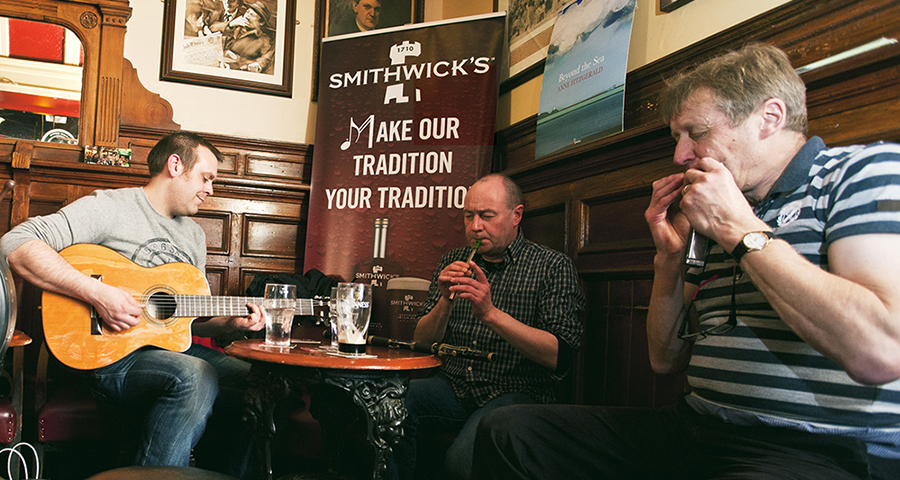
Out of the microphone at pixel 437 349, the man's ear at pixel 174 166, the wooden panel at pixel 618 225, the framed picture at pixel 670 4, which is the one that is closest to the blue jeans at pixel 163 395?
the microphone at pixel 437 349

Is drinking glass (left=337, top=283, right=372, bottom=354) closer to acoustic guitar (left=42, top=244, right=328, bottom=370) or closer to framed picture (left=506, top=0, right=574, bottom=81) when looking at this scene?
acoustic guitar (left=42, top=244, right=328, bottom=370)

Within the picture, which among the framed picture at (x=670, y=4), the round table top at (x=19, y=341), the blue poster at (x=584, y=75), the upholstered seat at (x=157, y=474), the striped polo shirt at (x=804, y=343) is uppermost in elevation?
the framed picture at (x=670, y=4)

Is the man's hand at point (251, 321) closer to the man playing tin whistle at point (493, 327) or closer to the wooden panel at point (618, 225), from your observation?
the man playing tin whistle at point (493, 327)

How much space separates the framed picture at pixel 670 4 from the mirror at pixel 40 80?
3409mm

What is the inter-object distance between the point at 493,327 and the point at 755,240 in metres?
1.03

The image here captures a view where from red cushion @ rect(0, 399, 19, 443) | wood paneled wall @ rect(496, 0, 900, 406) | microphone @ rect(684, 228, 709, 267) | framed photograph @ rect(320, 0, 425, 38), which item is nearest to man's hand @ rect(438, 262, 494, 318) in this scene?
wood paneled wall @ rect(496, 0, 900, 406)

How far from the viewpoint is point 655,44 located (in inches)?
87.7

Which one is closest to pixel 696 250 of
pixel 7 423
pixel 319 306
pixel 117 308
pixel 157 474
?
pixel 157 474

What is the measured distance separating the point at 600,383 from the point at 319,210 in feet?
6.35

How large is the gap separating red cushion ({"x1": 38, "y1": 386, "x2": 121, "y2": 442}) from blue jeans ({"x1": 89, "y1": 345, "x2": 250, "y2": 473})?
16 cm

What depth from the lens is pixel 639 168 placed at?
2.12 metres

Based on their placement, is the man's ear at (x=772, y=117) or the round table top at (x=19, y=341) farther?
the round table top at (x=19, y=341)

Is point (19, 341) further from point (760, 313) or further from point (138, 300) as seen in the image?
point (760, 313)

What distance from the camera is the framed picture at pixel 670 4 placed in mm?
2103
